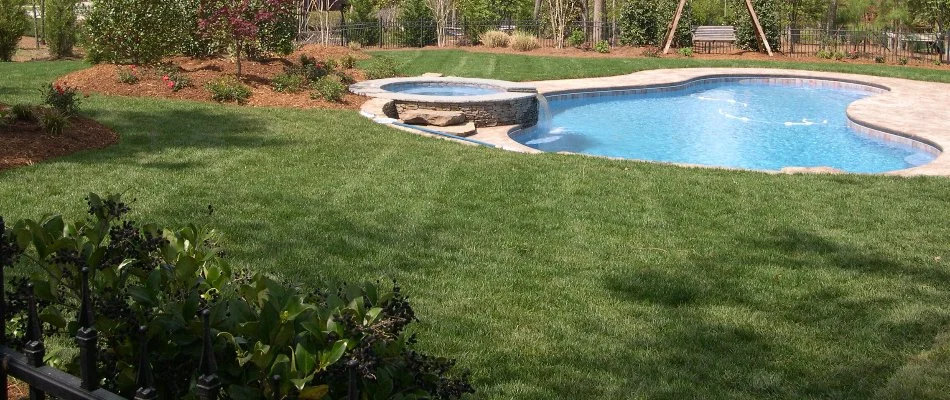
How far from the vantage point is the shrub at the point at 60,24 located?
81.3 feet

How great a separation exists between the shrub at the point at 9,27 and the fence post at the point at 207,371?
2392cm

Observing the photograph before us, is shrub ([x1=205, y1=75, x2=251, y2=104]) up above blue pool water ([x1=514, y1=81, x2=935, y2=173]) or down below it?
above

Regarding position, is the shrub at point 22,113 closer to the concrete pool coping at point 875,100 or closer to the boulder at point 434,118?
the concrete pool coping at point 875,100

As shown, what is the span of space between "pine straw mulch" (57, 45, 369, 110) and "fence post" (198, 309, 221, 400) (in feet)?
40.2

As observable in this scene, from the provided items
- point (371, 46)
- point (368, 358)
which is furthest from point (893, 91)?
point (368, 358)

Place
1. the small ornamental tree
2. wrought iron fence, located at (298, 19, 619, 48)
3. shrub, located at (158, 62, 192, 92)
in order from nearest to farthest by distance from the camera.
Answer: shrub, located at (158, 62, 192, 92)
the small ornamental tree
wrought iron fence, located at (298, 19, 619, 48)

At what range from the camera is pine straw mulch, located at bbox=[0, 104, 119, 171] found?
28.9 ft

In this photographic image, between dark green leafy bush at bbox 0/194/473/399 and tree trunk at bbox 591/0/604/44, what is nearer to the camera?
dark green leafy bush at bbox 0/194/473/399

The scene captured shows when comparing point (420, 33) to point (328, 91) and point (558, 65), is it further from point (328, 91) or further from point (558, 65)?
point (328, 91)

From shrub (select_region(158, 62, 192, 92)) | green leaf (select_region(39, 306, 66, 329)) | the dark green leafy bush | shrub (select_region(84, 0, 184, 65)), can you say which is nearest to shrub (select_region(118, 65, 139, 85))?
shrub (select_region(158, 62, 192, 92))

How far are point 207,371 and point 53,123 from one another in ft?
28.1

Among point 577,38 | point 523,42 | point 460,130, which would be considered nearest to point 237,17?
point 460,130

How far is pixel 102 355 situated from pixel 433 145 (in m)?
8.93

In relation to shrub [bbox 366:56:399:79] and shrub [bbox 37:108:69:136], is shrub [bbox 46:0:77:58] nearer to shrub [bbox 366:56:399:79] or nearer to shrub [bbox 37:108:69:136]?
shrub [bbox 366:56:399:79]
